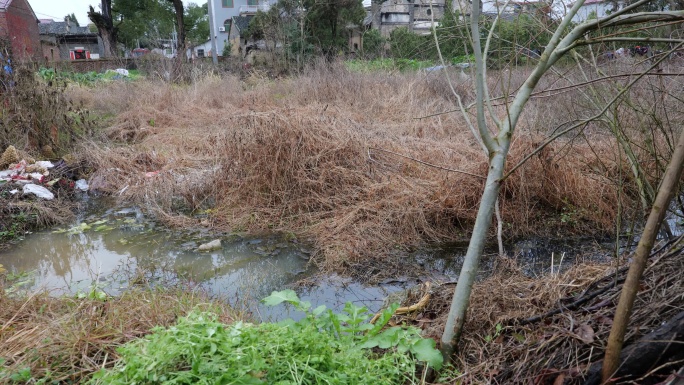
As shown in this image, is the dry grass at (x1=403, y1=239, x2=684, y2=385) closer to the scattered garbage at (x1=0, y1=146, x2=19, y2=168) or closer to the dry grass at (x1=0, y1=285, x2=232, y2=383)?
the dry grass at (x1=0, y1=285, x2=232, y2=383)

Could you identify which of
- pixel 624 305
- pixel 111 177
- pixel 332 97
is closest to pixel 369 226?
pixel 624 305

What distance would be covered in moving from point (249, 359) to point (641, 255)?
5.13 feet

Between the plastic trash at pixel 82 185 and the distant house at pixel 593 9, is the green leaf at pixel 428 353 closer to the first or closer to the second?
the distant house at pixel 593 9

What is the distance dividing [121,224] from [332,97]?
19.9 ft

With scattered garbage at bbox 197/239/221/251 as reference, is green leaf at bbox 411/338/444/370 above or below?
above

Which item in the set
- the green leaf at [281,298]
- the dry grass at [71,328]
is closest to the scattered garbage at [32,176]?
the dry grass at [71,328]

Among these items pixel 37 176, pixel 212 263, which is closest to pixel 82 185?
pixel 37 176

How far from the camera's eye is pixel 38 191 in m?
6.53

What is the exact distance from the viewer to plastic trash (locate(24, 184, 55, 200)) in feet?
21.2

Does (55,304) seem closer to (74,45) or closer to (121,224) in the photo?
(121,224)

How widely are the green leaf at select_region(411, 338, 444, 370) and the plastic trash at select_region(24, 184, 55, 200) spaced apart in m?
6.04

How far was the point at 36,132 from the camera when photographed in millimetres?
8344

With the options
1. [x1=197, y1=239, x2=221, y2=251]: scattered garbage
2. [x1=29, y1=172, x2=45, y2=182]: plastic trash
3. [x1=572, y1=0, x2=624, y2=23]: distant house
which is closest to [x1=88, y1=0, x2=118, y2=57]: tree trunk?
[x1=29, y1=172, x2=45, y2=182]: plastic trash

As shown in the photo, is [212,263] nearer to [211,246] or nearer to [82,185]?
[211,246]
